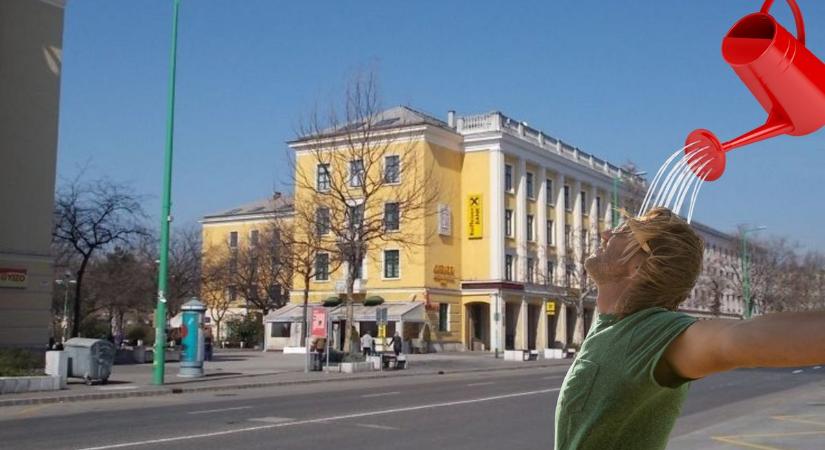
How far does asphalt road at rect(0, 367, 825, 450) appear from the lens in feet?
40.9

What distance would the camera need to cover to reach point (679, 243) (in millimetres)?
1847

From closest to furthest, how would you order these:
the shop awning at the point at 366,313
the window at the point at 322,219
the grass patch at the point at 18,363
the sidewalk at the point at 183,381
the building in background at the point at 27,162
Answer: the sidewalk at the point at 183,381 < the grass patch at the point at 18,363 < the building in background at the point at 27,162 < the window at the point at 322,219 < the shop awning at the point at 366,313

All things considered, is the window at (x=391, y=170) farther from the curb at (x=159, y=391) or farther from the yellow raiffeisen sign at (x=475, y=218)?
the curb at (x=159, y=391)

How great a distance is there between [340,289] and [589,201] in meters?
24.6

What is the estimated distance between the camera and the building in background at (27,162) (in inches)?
1148

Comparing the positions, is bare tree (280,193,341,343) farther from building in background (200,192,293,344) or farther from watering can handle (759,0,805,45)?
watering can handle (759,0,805,45)

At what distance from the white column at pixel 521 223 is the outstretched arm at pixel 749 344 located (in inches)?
2397

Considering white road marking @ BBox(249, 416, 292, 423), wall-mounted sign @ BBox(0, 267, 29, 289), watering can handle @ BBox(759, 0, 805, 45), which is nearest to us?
watering can handle @ BBox(759, 0, 805, 45)

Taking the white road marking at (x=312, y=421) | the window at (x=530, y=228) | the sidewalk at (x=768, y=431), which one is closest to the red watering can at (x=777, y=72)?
the sidewalk at (x=768, y=431)

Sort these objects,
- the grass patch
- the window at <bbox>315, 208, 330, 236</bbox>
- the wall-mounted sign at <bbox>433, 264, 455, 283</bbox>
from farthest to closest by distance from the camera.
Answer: the wall-mounted sign at <bbox>433, 264, 455, 283</bbox>
the window at <bbox>315, 208, 330, 236</bbox>
the grass patch

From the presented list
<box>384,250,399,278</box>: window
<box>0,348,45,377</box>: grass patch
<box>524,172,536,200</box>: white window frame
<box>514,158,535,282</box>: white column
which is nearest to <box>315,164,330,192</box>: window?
<box>384,250,399,278</box>: window

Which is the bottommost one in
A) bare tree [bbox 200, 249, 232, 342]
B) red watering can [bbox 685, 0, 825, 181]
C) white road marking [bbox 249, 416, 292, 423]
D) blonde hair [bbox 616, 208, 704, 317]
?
white road marking [bbox 249, 416, 292, 423]

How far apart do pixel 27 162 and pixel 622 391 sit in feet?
105

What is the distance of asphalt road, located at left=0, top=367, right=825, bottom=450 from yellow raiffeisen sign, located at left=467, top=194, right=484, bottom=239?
35726mm
